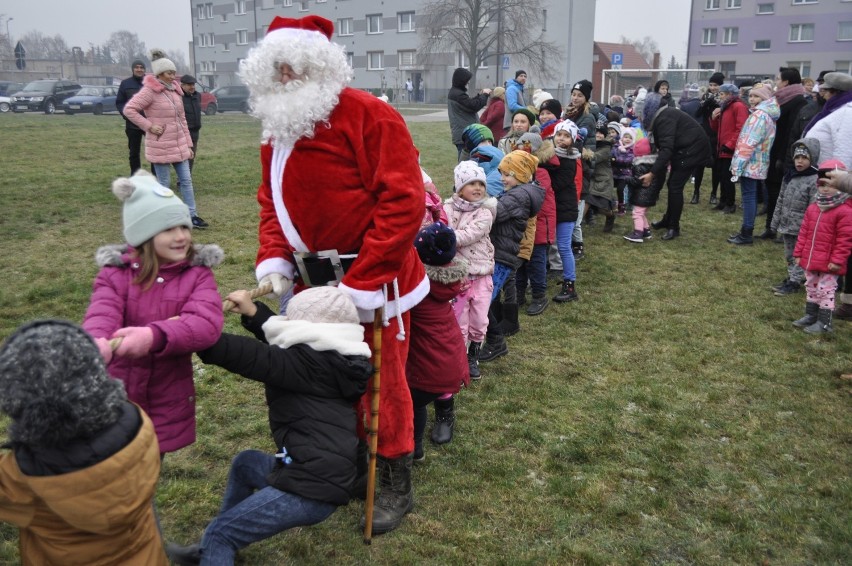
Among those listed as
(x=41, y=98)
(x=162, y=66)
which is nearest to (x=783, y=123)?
(x=162, y=66)

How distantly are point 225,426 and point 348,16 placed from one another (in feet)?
184

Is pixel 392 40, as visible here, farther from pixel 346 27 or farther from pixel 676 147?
pixel 676 147

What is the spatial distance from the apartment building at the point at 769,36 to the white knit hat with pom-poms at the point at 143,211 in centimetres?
5446

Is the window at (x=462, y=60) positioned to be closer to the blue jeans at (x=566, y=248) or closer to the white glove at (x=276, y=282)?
the blue jeans at (x=566, y=248)

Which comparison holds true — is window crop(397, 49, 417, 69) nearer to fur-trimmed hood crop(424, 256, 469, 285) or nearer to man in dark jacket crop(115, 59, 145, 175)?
man in dark jacket crop(115, 59, 145, 175)

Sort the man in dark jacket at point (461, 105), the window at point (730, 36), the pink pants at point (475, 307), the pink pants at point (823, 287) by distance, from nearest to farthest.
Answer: the pink pants at point (475, 307) → the pink pants at point (823, 287) → the man in dark jacket at point (461, 105) → the window at point (730, 36)

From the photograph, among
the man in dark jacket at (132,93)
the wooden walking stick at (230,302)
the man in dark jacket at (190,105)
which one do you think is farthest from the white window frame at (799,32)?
the wooden walking stick at (230,302)

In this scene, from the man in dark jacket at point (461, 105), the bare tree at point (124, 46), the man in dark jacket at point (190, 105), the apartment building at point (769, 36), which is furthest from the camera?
the bare tree at point (124, 46)

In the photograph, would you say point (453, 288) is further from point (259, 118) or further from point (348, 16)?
point (348, 16)

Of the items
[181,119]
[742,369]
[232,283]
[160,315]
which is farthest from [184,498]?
[181,119]

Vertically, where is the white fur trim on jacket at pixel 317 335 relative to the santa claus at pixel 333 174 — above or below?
below

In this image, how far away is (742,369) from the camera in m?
5.29

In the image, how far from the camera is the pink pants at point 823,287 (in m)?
5.97

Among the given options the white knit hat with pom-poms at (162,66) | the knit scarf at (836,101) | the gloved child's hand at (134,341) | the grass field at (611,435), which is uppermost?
the white knit hat with pom-poms at (162,66)
